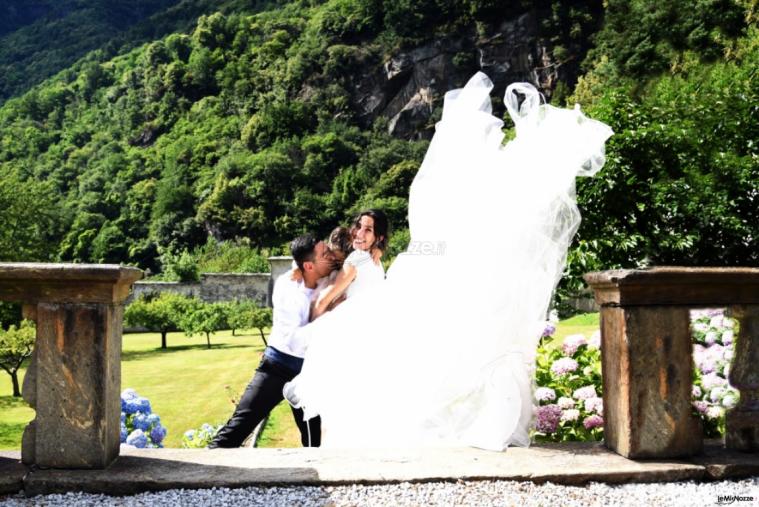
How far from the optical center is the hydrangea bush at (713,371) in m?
4.01

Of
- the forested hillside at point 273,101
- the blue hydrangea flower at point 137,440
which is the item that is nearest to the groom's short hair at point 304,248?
the blue hydrangea flower at point 137,440

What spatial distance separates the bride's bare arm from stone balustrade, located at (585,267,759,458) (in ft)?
5.45

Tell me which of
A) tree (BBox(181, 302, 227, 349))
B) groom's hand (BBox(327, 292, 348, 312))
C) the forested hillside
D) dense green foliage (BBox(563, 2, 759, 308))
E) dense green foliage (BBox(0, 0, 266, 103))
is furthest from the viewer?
dense green foliage (BBox(0, 0, 266, 103))

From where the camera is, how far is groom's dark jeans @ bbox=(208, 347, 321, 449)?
4.19 metres

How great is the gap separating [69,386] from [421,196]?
7.15ft

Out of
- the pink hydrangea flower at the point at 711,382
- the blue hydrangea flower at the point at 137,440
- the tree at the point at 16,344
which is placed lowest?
the tree at the point at 16,344

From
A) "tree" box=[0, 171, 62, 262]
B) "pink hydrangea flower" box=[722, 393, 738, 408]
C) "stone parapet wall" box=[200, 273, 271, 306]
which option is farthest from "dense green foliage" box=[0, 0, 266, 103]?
"pink hydrangea flower" box=[722, 393, 738, 408]

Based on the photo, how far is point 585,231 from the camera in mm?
8688

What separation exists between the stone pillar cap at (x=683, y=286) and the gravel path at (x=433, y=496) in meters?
0.85

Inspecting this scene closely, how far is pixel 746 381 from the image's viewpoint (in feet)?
11.0

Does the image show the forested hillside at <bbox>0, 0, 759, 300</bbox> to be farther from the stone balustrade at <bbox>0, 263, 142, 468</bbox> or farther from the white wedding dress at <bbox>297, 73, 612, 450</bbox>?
the stone balustrade at <bbox>0, 263, 142, 468</bbox>

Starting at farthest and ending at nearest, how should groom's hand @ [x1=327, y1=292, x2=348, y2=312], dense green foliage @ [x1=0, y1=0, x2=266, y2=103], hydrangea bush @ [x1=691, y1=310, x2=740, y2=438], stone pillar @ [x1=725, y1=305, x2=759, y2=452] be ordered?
dense green foliage @ [x1=0, y1=0, x2=266, y2=103]
groom's hand @ [x1=327, y1=292, x2=348, y2=312]
hydrangea bush @ [x1=691, y1=310, x2=740, y2=438]
stone pillar @ [x1=725, y1=305, x2=759, y2=452]

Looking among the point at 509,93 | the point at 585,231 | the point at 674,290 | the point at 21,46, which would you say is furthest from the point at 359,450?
the point at 21,46

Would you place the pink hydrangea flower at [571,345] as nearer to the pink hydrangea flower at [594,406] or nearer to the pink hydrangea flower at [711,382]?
the pink hydrangea flower at [594,406]
